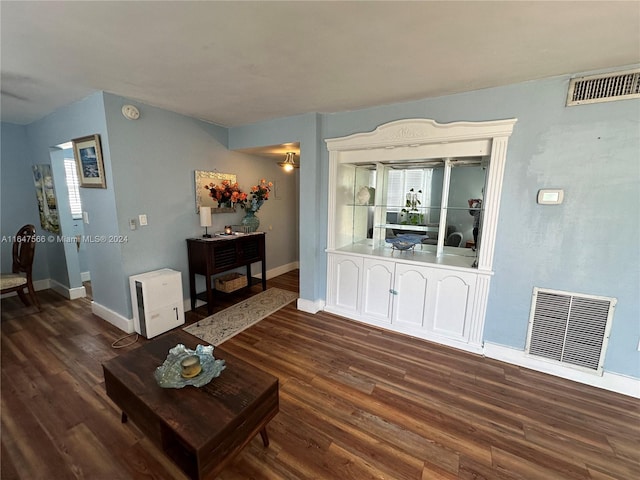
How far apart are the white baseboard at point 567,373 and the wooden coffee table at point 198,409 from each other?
2.17 metres

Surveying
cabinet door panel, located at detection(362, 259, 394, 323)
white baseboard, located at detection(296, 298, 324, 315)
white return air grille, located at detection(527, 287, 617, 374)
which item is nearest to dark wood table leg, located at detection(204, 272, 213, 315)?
white baseboard, located at detection(296, 298, 324, 315)

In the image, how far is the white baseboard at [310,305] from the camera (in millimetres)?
3248

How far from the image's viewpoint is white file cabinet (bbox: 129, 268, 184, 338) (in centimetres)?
257

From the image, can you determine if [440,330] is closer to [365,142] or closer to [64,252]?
[365,142]

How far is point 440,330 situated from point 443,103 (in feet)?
7.44

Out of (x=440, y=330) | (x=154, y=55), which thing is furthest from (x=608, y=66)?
(x=154, y=55)

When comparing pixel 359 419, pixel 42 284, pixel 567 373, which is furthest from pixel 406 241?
pixel 42 284

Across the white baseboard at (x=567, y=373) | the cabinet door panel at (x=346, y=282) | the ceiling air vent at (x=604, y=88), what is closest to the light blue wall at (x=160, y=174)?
the cabinet door panel at (x=346, y=282)

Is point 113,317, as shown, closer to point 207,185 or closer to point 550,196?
point 207,185

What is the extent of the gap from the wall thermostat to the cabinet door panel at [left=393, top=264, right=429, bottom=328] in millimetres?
1127

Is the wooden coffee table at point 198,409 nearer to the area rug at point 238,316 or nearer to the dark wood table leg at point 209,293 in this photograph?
the area rug at point 238,316

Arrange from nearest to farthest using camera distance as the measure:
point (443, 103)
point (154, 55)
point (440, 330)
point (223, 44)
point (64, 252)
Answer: point (223, 44) → point (154, 55) → point (443, 103) → point (440, 330) → point (64, 252)

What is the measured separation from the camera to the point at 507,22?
1.37 meters

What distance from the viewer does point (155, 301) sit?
2.62 m
